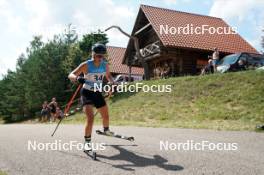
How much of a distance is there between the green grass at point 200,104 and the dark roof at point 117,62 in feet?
74.5

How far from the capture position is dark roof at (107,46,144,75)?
46.0 meters

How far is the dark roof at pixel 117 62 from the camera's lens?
4597cm

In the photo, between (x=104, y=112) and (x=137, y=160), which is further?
(x=104, y=112)

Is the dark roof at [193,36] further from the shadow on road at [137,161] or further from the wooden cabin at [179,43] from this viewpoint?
the shadow on road at [137,161]

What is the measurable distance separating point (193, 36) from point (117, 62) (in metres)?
17.8

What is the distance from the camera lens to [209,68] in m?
24.1

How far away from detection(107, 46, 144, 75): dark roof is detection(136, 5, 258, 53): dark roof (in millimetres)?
12544

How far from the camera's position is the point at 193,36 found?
31.0 m

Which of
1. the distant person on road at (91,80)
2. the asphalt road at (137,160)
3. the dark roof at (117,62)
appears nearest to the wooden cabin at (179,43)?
the dark roof at (117,62)

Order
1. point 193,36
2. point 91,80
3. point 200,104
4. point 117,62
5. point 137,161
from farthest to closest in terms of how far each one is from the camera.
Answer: point 117,62 → point 193,36 → point 200,104 → point 91,80 → point 137,161

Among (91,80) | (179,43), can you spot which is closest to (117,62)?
(179,43)

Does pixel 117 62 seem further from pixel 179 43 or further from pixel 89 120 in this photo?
pixel 89 120

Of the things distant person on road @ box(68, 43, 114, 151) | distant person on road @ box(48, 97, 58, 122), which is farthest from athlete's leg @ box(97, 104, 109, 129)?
distant person on road @ box(48, 97, 58, 122)

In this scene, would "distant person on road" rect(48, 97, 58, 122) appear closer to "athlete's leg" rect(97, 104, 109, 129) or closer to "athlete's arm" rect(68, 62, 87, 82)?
"athlete's leg" rect(97, 104, 109, 129)
